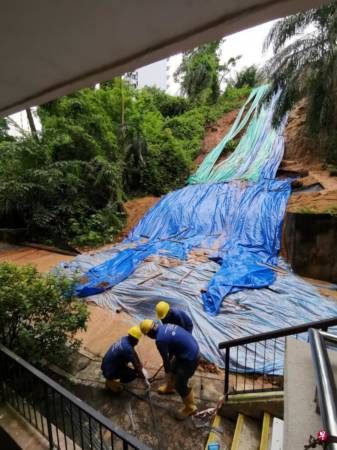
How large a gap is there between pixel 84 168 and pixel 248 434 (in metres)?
9.07

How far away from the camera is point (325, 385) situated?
140 cm

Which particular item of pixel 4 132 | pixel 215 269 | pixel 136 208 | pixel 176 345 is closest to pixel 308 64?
pixel 215 269

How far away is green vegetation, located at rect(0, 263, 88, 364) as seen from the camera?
2.77 meters

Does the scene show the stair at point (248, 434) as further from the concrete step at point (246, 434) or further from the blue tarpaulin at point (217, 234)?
the blue tarpaulin at point (217, 234)

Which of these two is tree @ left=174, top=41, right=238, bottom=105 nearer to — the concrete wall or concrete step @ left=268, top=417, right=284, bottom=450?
the concrete wall

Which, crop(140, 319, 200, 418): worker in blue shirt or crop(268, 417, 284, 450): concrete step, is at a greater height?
crop(140, 319, 200, 418): worker in blue shirt

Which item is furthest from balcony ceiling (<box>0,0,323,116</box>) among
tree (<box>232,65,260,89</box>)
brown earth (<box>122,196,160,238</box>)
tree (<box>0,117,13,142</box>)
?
tree (<box>232,65,260,89</box>)

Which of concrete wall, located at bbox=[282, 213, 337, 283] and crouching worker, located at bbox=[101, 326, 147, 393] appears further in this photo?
concrete wall, located at bbox=[282, 213, 337, 283]

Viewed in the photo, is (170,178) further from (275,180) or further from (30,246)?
(30,246)

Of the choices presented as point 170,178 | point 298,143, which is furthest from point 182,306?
point 298,143

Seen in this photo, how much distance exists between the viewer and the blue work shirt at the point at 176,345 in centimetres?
296

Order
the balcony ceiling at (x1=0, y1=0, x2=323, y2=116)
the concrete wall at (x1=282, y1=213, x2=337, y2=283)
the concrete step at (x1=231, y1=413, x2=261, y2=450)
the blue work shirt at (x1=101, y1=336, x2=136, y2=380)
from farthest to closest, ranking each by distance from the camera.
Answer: the concrete wall at (x1=282, y1=213, x2=337, y2=283) → the blue work shirt at (x1=101, y1=336, x2=136, y2=380) → the concrete step at (x1=231, y1=413, x2=261, y2=450) → the balcony ceiling at (x1=0, y1=0, x2=323, y2=116)

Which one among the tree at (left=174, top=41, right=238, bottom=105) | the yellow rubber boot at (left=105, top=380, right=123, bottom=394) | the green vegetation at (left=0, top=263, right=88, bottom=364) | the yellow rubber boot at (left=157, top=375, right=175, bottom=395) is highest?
the tree at (left=174, top=41, right=238, bottom=105)

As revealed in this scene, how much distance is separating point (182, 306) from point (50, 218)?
19.7 feet
